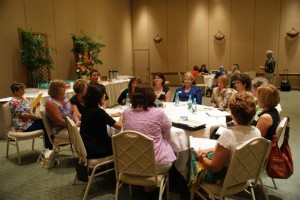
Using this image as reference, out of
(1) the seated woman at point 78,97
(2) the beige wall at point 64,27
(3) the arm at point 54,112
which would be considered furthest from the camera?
(2) the beige wall at point 64,27

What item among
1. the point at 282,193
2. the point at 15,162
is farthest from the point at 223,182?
the point at 15,162

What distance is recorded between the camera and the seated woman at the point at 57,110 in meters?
3.46

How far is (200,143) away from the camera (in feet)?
8.48

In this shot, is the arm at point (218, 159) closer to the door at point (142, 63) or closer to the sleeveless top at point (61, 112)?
the sleeveless top at point (61, 112)

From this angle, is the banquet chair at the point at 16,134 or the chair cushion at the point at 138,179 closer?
the chair cushion at the point at 138,179

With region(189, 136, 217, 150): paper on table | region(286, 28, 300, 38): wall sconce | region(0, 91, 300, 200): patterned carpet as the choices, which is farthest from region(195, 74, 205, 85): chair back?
region(189, 136, 217, 150): paper on table

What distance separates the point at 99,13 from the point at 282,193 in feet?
30.5

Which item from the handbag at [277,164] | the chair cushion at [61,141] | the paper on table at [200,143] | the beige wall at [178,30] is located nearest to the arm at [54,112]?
the chair cushion at [61,141]

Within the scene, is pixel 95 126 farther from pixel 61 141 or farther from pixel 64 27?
pixel 64 27

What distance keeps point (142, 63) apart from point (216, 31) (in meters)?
3.79

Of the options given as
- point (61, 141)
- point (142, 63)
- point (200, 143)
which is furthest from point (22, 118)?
point (142, 63)

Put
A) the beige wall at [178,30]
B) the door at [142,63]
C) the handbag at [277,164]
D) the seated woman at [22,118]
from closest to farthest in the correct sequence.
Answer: the handbag at [277,164] < the seated woman at [22,118] < the beige wall at [178,30] < the door at [142,63]

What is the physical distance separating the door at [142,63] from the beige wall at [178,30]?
0.14 metres

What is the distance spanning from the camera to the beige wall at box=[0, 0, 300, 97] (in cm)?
888
